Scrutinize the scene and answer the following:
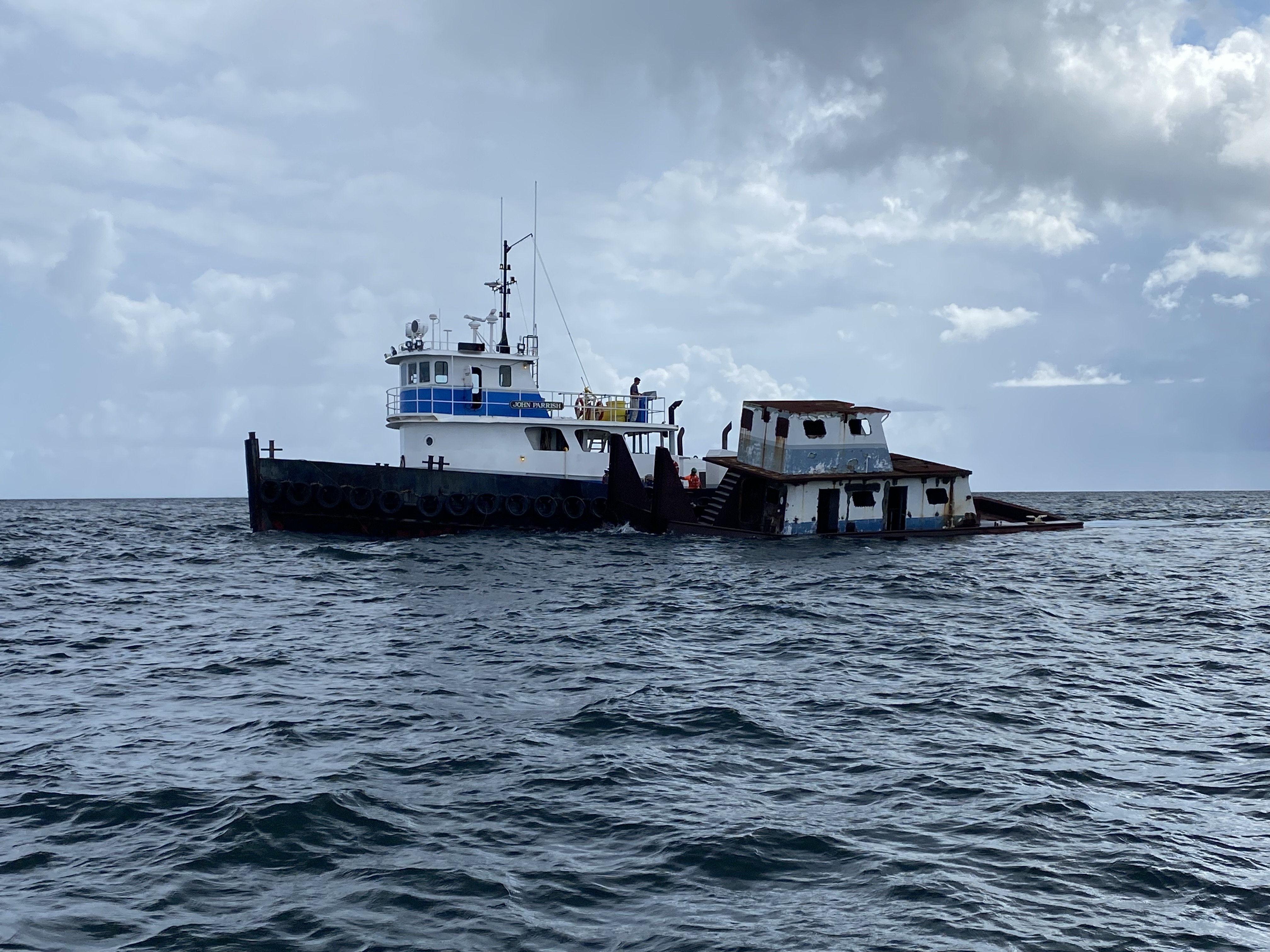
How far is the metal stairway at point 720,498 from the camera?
2702cm

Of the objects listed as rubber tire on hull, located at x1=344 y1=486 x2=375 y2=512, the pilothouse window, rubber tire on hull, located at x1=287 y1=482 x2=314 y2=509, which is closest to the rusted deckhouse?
the pilothouse window

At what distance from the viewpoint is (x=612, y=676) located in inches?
436

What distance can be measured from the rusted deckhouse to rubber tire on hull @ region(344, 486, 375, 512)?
6.51m

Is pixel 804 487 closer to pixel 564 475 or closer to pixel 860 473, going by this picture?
pixel 860 473

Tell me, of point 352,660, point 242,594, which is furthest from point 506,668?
point 242,594

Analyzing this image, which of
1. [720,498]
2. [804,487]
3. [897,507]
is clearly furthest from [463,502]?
[897,507]

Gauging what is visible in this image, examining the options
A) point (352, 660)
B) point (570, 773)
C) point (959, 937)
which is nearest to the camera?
point (959, 937)

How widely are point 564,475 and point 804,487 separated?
22.8 ft

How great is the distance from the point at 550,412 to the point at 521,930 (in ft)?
77.9

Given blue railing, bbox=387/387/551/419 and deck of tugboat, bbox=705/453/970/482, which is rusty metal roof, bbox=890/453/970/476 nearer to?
deck of tugboat, bbox=705/453/970/482

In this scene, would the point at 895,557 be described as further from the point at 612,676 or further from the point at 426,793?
the point at 426,793

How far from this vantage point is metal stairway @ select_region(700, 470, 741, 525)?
2702 cm

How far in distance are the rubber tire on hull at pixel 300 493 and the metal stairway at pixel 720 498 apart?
35.2ft

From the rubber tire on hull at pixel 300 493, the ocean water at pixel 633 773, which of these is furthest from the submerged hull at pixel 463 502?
the ocean water at pixel 633 773
